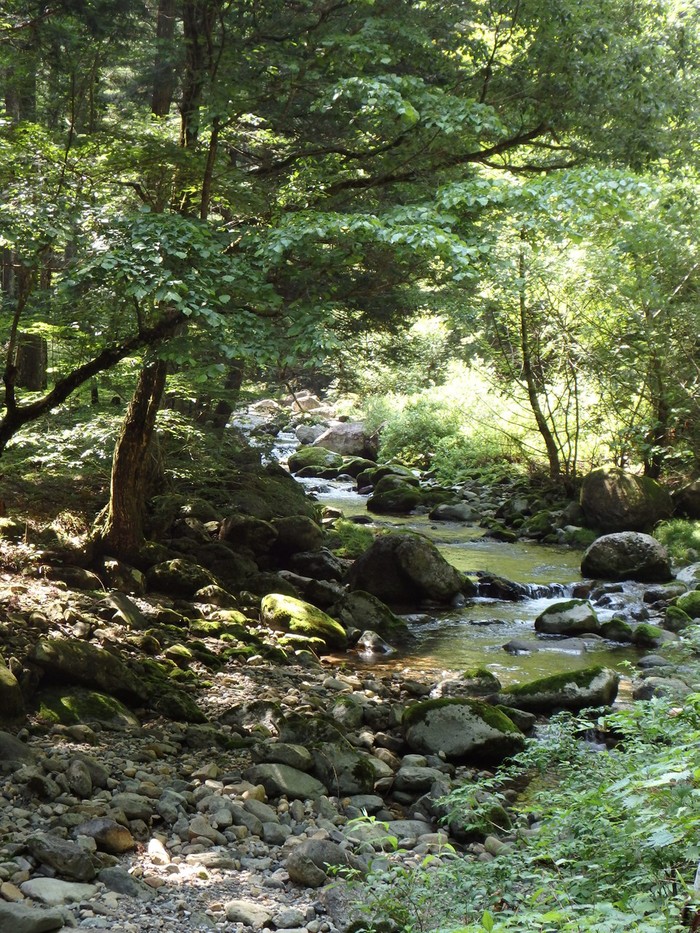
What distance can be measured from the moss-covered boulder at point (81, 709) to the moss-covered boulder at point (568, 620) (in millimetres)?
5782

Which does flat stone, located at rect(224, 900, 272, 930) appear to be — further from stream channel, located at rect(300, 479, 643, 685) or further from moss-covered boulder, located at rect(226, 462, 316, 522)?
moss-covered boulder, located at rect(226, 462, 316, 522)

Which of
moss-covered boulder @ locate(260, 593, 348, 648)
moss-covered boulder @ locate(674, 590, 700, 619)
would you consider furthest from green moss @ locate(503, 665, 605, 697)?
moss-covered boulder @ locate(674, 590, 700, 619)

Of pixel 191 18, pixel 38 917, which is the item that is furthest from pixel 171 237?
pixel 38 917

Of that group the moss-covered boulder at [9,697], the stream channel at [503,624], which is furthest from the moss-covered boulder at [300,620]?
the moss-covered boulder at [9,697]

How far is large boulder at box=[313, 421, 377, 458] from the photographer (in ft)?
88.3

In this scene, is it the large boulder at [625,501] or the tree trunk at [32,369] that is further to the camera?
the large boulder at [625,501]

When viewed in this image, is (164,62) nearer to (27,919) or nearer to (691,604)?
(27,919)

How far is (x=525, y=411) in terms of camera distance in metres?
20.5

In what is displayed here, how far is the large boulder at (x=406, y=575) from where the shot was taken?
38.4ft

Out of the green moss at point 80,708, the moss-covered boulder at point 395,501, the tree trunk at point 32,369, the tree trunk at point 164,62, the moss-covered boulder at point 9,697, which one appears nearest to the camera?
the moss-covered boulder at point 9,697

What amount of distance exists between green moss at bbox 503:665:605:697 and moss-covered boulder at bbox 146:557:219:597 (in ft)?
12.6

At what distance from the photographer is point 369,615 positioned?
413 inches

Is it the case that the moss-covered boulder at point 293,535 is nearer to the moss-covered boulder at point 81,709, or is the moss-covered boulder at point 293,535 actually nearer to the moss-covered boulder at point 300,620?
the moss-covered boulder at point 300,620

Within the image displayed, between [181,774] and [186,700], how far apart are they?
3.83 ft
